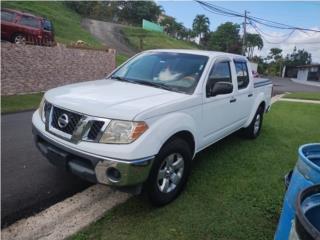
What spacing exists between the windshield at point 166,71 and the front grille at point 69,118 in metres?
1.23

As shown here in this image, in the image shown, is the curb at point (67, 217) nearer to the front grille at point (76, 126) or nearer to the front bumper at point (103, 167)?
the front bumper at point (103, 167)

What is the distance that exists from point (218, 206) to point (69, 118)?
193cm

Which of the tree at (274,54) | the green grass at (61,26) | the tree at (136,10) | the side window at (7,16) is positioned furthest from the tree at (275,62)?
the side window at (7,16)

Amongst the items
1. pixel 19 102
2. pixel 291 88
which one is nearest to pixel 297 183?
pixel 19 102

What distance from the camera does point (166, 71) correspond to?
4.17m

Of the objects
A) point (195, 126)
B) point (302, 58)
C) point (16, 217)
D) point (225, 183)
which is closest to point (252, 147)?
point (225, 183)

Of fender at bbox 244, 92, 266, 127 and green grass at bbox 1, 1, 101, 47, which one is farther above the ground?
green grass at bbox 1, 1, 101, 47

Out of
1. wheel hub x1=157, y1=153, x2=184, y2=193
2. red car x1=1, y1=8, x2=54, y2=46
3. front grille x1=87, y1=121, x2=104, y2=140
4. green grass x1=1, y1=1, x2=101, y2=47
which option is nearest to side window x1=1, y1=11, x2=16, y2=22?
red car x1=1, y1=8, x2=54, y2=46

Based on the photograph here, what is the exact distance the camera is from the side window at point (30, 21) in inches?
568

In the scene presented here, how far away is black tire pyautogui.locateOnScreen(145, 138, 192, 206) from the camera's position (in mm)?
3090

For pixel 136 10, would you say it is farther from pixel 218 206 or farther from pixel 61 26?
pixel 218 206

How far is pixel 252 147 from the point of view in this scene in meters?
5.80

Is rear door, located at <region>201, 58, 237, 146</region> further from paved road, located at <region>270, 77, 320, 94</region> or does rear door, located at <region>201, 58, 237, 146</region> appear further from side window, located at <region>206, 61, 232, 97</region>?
paved road, located at <region>270, 77, 320, 94</region>

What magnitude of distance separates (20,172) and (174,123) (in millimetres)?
2309
